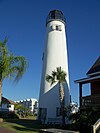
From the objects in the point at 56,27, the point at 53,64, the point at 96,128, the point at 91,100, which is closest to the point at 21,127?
the point at 91,100

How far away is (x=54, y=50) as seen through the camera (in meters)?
35.1

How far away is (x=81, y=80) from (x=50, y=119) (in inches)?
411

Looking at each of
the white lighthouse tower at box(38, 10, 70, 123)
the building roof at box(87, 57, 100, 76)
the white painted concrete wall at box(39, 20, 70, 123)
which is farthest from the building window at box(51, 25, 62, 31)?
the building roof at box(87, 57, 100, 76)

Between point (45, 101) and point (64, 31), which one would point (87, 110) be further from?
point (64, 31)

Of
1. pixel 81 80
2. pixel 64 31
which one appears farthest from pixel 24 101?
pixel 81 80

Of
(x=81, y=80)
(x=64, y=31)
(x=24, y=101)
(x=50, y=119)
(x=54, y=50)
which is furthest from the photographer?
(x=24, y=101)

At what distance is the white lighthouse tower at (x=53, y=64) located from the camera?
33375 millimetres

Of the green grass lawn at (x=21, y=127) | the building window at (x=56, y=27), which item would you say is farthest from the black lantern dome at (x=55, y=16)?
the green grass lawn at (x=21, y=127)

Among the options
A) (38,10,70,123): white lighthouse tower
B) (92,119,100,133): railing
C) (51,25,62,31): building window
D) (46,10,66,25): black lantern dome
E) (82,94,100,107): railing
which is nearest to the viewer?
(92,119,100,133): railing

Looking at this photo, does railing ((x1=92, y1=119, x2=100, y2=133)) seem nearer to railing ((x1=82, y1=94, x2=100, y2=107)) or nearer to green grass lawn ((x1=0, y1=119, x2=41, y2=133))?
railing ((x1=82, y1=94, x2=100, y2=107))

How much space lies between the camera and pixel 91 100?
2306 cm

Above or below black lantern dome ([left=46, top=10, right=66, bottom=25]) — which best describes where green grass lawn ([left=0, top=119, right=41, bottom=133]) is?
below

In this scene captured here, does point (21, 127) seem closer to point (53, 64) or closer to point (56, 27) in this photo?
point (53, 64)

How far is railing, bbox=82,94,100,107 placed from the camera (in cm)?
2234
